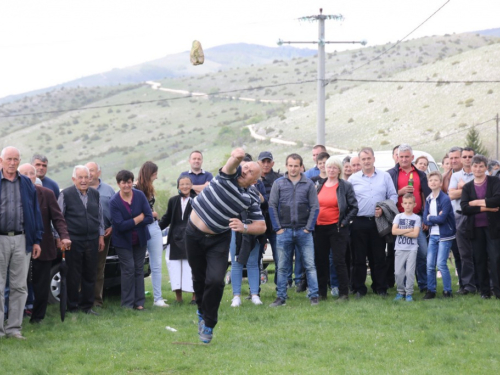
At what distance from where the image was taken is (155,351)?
8.26 meters

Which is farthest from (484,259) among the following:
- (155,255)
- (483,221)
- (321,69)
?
(321,69)

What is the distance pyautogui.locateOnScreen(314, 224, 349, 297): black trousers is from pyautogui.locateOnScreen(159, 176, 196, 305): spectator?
208 cm

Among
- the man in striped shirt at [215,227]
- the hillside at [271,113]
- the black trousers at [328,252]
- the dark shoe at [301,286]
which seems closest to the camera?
the man in striped shirt at [215,227]

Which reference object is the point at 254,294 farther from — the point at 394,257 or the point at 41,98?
the point at 41,98

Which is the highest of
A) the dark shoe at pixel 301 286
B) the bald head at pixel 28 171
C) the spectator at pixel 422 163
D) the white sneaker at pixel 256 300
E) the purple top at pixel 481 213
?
the bald head at pixel 28 171

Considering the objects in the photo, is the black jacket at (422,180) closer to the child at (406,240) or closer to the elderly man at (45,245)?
the child at (406,240)

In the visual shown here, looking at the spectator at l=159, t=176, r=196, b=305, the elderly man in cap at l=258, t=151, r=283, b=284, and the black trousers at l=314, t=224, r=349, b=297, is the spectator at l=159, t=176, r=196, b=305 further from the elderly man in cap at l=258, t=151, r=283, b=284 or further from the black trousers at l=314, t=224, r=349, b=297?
the black trousers at l=314, t=224, r=349, b=297

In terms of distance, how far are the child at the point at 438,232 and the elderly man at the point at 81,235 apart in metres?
5.13

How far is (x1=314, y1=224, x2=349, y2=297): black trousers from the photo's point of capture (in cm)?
1141

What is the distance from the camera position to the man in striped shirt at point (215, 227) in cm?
809

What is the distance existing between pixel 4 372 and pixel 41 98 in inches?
4257

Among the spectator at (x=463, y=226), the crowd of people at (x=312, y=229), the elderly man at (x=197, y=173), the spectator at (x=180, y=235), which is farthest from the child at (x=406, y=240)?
the spectator at (x=180, y=235)

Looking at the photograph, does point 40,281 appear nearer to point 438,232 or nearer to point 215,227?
point 215,227

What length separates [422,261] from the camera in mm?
11961
